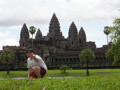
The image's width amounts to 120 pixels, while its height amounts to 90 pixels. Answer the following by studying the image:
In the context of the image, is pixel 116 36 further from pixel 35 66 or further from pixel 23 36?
pixel 23 36

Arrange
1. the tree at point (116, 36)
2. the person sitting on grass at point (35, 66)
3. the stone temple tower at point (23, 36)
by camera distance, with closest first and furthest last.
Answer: the person sitting on grass at point (35, 66)
the tree at point (116, 36)
the stone temple tower at point (23, 36)

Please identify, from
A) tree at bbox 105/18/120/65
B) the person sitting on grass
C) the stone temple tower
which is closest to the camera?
the person sitting on grass

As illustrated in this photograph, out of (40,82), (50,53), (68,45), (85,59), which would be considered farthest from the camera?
(68,45)

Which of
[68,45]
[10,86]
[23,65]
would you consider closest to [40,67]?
[10,86]

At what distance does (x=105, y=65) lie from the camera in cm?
10950

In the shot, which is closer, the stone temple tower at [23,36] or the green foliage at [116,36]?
the green foliage at [116,36]

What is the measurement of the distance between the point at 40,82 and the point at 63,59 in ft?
365

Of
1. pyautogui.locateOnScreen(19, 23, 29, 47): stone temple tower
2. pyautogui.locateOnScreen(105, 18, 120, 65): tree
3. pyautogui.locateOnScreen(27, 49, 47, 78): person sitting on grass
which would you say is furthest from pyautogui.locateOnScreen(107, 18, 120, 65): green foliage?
pyautogui.locateOnScreen(19, 23, 29, 47): stone temple tower

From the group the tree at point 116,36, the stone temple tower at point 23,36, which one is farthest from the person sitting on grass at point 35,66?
the stone temple tower at point 23,36

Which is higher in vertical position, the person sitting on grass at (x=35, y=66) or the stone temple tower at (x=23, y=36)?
the stone temple tower at (x=23, y=36)

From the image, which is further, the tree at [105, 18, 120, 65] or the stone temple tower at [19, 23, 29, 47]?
the stone temple tower at [19, 23, 29, 47]

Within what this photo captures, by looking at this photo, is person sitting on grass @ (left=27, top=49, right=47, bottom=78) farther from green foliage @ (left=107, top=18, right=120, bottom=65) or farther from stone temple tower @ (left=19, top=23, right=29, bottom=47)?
stone temple tower @ (left=19, top=23, right=29, bottom=47)

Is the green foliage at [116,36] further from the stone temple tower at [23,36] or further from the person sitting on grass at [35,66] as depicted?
the stone temple tower at [23,36]

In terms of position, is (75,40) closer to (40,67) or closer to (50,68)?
(50,68)
